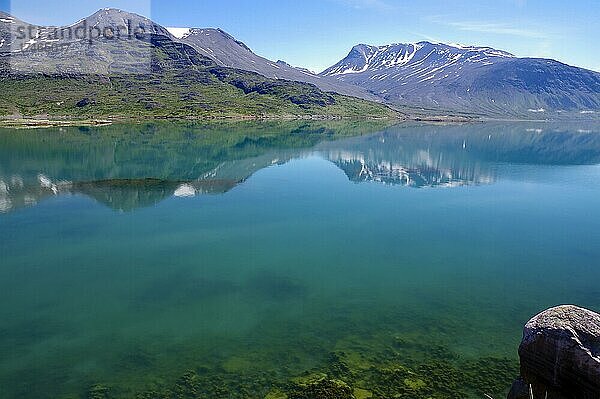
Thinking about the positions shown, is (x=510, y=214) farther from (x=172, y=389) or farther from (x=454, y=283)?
(x=172, y=389)

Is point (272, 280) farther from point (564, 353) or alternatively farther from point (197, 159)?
point (197, 159)

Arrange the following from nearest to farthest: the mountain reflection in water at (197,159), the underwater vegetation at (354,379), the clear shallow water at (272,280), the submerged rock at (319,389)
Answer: the submerged rock at (319,389) < the underwater vegetation at (354,379) < the clear shallow water at (272,280) < the mountain reflection in water at (197,159)

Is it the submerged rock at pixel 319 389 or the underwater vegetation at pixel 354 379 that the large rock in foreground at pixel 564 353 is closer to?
the underwater vegetation at pixel 354 379

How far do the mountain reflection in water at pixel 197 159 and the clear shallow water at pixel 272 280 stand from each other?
0.96 metres

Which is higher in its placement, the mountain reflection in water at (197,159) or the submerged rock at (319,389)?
the mountain reflection in water at (197,159)

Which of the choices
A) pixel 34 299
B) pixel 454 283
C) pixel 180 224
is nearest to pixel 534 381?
pixel 454 283

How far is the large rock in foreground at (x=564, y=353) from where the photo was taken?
37.6 feet

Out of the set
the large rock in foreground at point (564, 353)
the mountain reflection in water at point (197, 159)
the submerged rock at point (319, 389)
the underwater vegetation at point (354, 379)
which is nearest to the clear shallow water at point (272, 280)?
the underwater vegetation at point (354, 379)

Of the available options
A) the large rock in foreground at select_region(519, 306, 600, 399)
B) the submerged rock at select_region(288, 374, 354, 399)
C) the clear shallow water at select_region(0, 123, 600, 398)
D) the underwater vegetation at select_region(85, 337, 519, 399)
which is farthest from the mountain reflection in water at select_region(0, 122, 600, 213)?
the large rock in foreground at select_region(519, 306, 600, 399)

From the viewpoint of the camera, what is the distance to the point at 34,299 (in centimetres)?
2503

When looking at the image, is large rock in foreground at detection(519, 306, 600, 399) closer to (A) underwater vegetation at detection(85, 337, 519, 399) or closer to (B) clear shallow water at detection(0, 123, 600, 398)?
(A) underwater vegetation at detection(85, 337, 519, 399)

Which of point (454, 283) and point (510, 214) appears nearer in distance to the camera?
point (454, 283)

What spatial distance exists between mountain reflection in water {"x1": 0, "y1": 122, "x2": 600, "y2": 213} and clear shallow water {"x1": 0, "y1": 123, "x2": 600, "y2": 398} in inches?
37.7

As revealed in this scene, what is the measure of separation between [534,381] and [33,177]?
6499 cm
